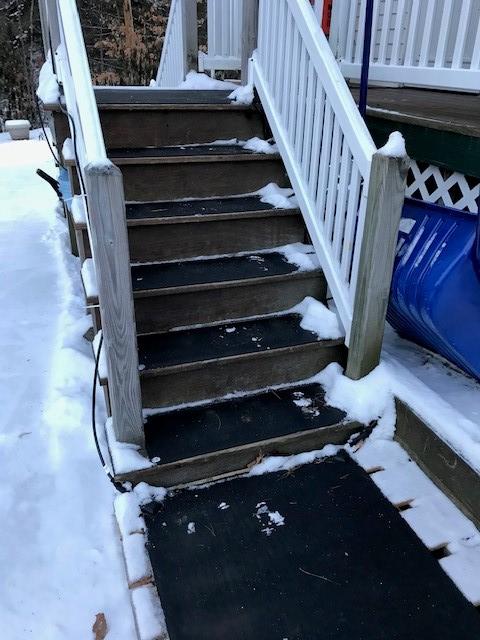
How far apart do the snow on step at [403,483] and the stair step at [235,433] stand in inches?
10.0

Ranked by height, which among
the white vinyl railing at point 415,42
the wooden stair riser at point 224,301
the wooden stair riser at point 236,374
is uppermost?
the white vinyl railing at point 415,42

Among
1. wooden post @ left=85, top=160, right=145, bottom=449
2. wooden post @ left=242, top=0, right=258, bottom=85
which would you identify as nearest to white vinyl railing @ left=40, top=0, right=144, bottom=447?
wooden post @ left=85, top=160, right=145, bottom=449

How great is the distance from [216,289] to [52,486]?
1130 mm

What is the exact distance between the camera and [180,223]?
266cm

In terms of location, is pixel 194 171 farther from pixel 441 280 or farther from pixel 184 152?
pixel 441 280

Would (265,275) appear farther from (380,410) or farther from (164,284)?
(380,410)

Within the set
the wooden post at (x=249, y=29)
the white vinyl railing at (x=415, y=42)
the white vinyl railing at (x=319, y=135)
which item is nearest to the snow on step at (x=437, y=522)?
the white vinyl railing at (x=319, y=135)

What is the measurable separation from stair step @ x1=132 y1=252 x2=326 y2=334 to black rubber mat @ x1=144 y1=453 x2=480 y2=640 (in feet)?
2.74

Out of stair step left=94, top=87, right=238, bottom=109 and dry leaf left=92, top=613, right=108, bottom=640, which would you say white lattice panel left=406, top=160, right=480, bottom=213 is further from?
dry leaf left=92, top=613, right=108, bottom=640

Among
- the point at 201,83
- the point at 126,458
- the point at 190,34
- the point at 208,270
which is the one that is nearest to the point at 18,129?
the point at 190,34

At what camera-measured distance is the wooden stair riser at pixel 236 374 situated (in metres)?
2.27

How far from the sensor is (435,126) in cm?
240

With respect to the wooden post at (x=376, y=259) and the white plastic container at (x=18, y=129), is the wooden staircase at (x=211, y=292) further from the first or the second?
the white plastic container at (x=18, y=129)

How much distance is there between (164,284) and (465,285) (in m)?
1.34
